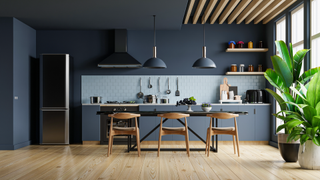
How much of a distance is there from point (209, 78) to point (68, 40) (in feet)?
12.3

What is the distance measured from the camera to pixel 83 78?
21.6 feet

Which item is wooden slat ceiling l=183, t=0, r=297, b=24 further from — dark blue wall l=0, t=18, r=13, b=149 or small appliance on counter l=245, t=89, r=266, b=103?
dark blue wall l=0, t=18, r=13, b=149

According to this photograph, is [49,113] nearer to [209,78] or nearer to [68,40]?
[68,40]

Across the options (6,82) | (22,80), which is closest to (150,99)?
(22,80)

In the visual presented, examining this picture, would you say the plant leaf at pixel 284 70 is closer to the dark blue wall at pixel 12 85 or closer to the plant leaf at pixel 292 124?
the plant leaf at pixel 292 124

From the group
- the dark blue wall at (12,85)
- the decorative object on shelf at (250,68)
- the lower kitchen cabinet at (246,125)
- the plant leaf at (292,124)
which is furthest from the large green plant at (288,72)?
the dark blue wall at (12,85)

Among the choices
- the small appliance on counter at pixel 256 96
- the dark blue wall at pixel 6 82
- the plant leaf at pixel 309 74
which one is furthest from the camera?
the small appliance on counter at pixel 256 96

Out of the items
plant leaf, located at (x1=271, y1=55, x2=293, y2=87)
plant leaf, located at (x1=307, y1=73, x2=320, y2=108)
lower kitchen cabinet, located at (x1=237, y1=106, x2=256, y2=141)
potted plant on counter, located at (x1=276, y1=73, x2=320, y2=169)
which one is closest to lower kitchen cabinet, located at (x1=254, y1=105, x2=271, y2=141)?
lower kitchen cabinet, located at (x1=237, y1=106, x2=256, y2=141)

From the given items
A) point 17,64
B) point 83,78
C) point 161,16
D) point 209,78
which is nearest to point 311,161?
point 209,78

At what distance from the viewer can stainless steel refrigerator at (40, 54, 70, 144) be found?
19.5 feet

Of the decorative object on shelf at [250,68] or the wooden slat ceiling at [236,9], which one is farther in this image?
the decorative object on shelf at [250,68]

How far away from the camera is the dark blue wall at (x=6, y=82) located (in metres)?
5.37

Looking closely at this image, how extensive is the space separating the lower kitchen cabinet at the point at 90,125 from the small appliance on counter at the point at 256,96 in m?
3.69

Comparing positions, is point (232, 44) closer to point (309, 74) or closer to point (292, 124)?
point (309, 74)
